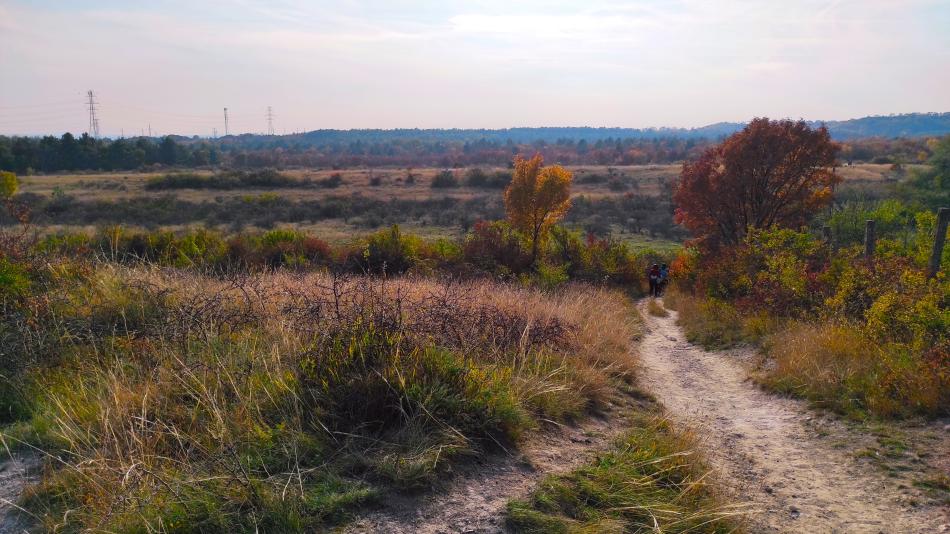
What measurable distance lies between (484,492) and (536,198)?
18.2 metres

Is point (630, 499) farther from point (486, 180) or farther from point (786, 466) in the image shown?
point (486, 180)

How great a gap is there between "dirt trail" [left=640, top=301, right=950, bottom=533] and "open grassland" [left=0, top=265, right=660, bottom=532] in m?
1.31

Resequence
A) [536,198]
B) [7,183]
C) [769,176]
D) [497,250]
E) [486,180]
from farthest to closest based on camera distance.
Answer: [486,180] → [7,183] → [536,198] → [497,250] → [769,176]

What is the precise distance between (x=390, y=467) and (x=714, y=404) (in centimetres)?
503

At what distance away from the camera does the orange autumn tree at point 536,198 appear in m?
21.6

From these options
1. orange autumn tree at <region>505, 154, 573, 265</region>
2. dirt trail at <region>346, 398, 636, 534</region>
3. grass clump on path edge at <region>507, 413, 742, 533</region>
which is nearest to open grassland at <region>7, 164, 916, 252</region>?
orange autumn tree at <region>505, 154, 573, 265</region>

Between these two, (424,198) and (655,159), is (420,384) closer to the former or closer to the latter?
(424,198)

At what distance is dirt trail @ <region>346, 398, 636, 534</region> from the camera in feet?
11.5

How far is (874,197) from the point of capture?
40531 millimetres

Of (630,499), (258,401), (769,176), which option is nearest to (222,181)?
(769,176)

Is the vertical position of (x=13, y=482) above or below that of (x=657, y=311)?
above

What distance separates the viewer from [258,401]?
4449 mm

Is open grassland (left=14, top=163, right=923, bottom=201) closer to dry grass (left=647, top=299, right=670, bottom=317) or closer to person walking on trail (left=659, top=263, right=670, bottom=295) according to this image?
person walking on trail (left=659, top=263, right=670, bottom=295)

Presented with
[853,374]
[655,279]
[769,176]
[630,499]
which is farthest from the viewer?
[655,279]
